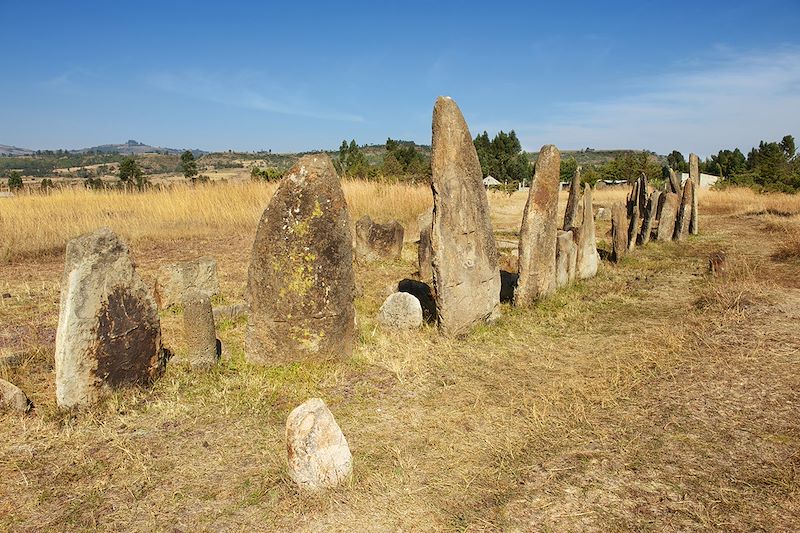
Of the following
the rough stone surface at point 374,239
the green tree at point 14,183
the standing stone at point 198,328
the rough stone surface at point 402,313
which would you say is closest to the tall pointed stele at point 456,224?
the rough stone surface at point 402,313

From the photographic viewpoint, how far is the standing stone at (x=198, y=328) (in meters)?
5.33

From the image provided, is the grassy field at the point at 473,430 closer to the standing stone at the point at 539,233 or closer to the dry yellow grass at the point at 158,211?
the standing stone at the point at 539,233

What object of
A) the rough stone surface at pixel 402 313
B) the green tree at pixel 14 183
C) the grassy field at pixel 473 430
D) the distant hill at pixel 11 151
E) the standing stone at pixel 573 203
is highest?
the distant hill at pixel 11 151

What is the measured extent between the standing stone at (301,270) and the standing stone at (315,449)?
1989 millimetres

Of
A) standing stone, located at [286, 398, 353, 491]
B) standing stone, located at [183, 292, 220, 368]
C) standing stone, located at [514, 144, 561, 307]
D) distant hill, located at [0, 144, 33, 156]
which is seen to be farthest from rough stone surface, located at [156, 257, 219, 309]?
distant hill, located at [0, 144, 33, 156]

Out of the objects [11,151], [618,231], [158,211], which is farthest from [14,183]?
[11,151]

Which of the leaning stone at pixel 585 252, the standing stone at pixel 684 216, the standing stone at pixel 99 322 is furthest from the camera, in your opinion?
the standing stone at pixel 684 216

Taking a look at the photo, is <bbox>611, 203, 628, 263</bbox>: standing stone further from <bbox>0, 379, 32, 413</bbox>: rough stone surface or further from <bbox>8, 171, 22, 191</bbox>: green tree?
<bbox>8, 171, 22, 191</bbox>: green tree

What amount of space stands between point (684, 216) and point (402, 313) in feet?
34.2

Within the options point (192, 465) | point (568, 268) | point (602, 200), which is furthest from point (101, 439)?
point (602, 200)

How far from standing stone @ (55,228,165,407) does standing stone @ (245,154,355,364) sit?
3.67ft

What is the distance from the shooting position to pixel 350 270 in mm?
5660

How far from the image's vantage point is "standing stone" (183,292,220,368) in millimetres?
5332

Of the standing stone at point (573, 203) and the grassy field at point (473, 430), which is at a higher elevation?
the standing stone at point (573, 203)
